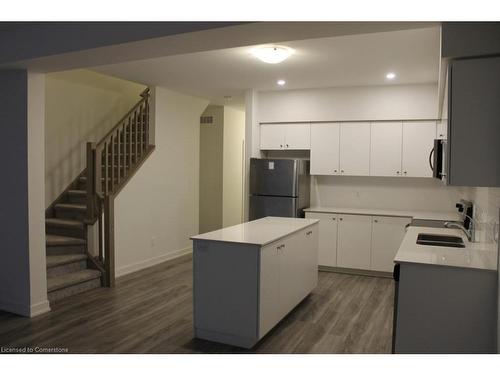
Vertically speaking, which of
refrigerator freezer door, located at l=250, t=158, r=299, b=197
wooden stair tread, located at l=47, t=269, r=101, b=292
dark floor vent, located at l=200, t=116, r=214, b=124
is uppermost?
dark floor vent, located at l=200, t=116, r=214, b=124

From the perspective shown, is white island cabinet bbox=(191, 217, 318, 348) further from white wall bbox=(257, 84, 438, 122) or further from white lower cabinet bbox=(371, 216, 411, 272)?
white wall bbox=(257, 84, 438, 122)

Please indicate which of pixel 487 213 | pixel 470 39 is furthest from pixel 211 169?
pixel 470 39

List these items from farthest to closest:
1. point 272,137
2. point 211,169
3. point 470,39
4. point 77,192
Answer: point 211,169
point 272,137
point 77,192
point 470,39

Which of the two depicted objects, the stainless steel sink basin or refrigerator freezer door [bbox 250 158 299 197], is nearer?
the stainless steel sink basin

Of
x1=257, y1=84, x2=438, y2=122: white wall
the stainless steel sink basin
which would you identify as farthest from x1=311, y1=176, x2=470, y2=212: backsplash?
the stainless steel sink basin

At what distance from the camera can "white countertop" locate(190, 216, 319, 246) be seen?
3.36 m

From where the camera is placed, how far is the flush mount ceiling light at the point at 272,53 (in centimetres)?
393

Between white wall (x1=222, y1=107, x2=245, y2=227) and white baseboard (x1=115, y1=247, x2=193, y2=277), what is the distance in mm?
1334

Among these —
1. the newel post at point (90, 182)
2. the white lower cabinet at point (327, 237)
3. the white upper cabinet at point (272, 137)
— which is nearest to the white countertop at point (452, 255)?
the white lower cabinet at point (327, 237)

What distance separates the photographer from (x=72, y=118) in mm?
5980

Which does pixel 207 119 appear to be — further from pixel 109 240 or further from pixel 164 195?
pixel 109 240

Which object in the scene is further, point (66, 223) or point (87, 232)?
point (66, 223)

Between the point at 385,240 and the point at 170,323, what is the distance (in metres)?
3.06

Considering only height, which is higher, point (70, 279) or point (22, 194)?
point (22, 194)
